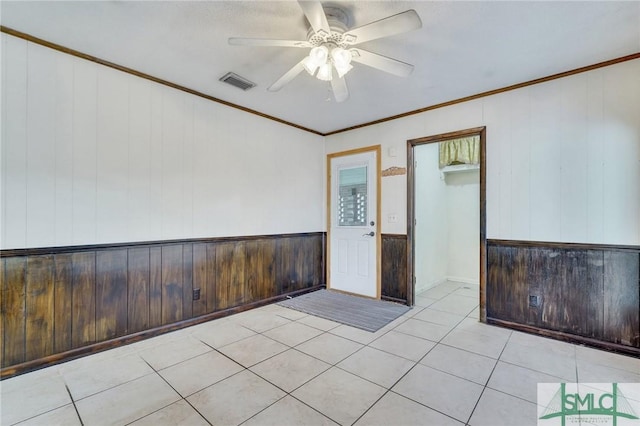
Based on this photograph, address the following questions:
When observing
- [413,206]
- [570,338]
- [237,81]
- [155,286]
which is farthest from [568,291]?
[155,286]

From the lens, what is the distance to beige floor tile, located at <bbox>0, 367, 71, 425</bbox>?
5.75 feet

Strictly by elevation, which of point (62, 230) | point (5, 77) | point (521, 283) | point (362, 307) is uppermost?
point (5, 77)

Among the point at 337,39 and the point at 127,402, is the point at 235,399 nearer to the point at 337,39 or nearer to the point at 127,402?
the point at 127,402

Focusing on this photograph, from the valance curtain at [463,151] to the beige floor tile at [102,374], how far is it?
4.68 meters

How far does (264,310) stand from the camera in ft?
12.0

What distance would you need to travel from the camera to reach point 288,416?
1.72 metres

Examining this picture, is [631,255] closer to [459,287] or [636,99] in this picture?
[636,99]

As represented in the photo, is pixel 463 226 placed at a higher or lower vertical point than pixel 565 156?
lower

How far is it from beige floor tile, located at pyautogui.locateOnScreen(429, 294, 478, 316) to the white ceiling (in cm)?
261

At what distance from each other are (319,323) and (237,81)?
274cm

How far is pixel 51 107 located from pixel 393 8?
8.99 feet

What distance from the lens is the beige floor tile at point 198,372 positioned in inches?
80.3

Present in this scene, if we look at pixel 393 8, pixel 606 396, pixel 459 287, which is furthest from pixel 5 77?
pixel 459 287

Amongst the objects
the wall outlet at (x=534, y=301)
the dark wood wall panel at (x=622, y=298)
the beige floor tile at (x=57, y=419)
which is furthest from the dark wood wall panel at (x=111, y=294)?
the dark wood wall panel at (x=622, y=298)
